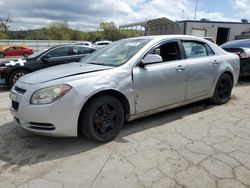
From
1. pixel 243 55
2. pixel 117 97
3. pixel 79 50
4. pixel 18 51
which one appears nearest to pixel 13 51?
pixel 18 51

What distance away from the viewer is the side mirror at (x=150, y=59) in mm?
3861

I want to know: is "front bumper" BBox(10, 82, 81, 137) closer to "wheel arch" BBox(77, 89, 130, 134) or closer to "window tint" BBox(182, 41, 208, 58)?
"wheel arch" BBox(77, 89, 130, 134)

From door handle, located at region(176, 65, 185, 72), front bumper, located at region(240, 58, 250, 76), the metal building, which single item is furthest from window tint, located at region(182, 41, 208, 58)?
the metal building

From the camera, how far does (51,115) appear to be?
3.11 metres

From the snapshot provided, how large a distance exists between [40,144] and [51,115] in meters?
0.70

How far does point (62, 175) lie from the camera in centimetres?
280

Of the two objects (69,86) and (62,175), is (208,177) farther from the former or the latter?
(69,86)

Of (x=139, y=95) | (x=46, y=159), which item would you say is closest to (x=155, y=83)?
(x=139, y=95)

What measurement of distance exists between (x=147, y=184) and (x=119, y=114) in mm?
1266

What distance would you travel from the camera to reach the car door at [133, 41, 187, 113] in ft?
12.6

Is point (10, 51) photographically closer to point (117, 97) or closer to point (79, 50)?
point (79, 50)

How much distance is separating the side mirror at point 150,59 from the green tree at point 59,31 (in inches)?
2400

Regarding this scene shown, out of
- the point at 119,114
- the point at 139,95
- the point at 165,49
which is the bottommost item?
the point at 119,114

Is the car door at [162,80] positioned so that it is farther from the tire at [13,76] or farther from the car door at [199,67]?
the tire at [13,76]
